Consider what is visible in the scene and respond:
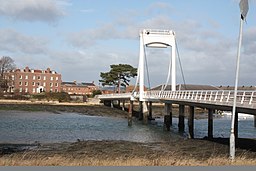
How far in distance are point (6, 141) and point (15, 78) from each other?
4470 inches

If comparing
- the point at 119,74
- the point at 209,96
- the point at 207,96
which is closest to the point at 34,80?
the point at 119,74

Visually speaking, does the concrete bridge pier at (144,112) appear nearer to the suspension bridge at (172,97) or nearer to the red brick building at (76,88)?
the suspension bridge at (172,97)

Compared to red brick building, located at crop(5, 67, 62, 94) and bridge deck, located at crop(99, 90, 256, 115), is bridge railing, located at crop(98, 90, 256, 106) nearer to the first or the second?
bridge deck, located at crop(99, 90, 256, 115)

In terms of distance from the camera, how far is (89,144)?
94.5 ft

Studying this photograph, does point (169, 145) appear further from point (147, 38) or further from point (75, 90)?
point (75, 90)

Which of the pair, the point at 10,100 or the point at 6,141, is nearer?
the point at 6,141

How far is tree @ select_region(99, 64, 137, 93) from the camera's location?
108500 millimetres

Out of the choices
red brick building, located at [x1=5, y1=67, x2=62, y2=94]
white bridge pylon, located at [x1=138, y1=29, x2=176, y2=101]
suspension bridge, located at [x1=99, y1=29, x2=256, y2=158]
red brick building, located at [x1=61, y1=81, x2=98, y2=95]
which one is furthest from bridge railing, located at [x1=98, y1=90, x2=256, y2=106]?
red brick building, located at [x1=61, y1=81, x2=98, y2=95]

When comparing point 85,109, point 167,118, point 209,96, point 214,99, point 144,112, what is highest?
point 209,96

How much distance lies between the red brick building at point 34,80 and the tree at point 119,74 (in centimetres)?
3862

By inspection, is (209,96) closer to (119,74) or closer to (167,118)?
(167,118)

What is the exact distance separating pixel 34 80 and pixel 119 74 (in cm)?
4697

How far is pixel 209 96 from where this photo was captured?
1340 inches

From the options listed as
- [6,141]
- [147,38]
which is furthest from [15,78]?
[6,141]
